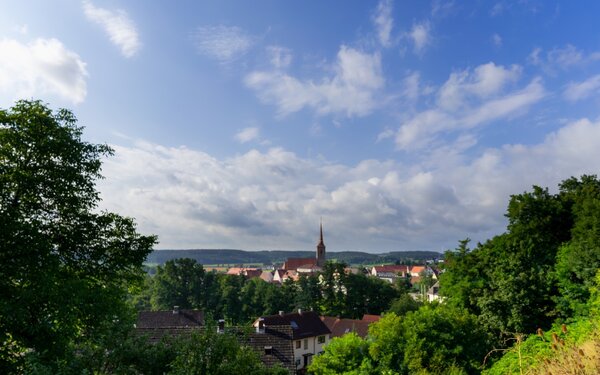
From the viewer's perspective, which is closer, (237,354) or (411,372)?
(237,354)

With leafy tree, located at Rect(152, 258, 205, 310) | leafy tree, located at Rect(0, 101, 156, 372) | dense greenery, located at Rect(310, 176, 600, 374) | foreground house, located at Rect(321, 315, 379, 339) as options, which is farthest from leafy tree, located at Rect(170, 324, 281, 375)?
leafy tree, located at Rect(152, 258, 205, 310)

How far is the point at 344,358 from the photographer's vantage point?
18250mm

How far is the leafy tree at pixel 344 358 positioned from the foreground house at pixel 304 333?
91.2 feet

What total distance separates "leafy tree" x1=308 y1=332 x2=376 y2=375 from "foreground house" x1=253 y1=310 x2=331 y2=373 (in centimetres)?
2780

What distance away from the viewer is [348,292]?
225ft

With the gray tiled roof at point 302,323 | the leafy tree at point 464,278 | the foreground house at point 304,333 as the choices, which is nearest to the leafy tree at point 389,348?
the leafy tree at point 464,278

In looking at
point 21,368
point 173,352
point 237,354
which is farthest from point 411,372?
point 21,368

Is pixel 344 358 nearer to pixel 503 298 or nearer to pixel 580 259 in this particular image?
pixel 503 298

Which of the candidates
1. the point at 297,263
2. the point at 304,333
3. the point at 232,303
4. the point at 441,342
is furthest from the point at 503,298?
the point at 297,263

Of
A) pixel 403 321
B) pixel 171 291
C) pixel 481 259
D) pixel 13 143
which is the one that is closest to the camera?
pixel 13 143

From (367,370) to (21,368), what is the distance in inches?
494

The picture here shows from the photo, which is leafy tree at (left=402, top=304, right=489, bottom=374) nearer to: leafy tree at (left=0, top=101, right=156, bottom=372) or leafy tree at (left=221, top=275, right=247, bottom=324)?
leafy tree at (left=0, top=101, right=156, bottom=372)

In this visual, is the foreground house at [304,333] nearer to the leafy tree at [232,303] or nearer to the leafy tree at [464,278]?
the leafy tree at [232,303]

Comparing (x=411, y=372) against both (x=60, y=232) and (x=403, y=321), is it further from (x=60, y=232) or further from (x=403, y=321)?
(x=60, y=232)
